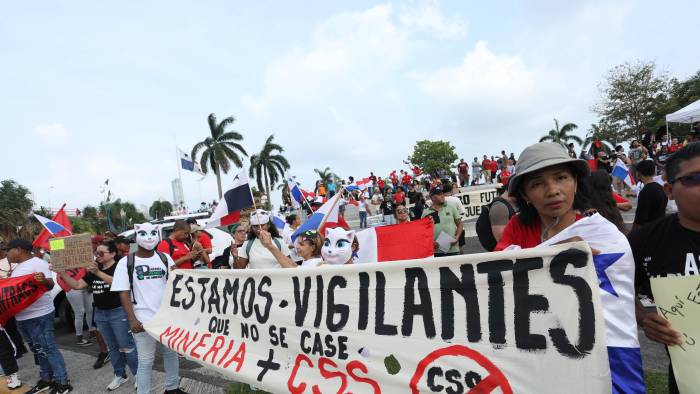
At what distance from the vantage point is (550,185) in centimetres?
192

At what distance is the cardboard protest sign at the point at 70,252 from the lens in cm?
466

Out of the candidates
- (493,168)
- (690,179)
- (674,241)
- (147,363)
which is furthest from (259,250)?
(493,168)

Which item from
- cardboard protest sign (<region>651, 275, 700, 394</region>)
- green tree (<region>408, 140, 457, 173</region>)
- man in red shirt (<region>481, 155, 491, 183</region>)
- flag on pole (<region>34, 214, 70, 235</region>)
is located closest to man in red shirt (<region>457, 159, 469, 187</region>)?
man in red shirt (<region>481, 155, 491, 183</region>)

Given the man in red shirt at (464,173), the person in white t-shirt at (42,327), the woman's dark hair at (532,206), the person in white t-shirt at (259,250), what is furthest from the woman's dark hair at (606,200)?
the man in red shirt at (464,173)

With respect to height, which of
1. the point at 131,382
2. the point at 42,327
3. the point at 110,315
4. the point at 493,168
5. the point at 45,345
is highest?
the point at 493,168

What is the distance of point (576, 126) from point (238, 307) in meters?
49.6

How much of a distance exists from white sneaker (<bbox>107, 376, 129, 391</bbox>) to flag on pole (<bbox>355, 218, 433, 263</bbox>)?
3368 millimetres

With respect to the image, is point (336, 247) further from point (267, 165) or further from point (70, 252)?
point (267, 165)

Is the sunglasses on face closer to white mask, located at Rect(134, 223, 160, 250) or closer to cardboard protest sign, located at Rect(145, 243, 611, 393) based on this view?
cardboard protest sign, located at Rect(145, 243, 611, 393)

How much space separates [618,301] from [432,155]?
61.0 metres

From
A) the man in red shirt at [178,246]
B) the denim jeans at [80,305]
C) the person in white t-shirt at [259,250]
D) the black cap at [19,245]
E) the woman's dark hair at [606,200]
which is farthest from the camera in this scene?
the denim jeans at [80,305]

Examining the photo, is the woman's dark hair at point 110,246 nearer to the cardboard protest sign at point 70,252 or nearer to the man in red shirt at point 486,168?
the cardboard protest sign at point 70,252

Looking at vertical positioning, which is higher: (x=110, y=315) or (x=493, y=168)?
(x=493, y=168)

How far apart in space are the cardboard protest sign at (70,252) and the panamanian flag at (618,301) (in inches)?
198
